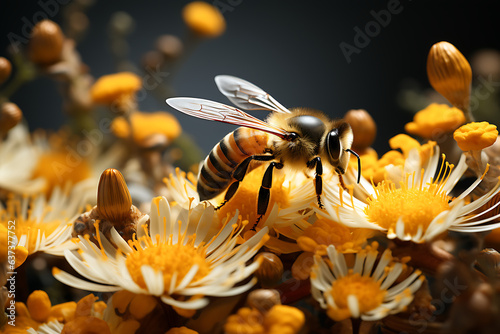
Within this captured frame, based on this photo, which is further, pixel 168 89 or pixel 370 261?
pixel 168 89

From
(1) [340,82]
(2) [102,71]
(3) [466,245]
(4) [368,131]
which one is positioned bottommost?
(3) [466,245]

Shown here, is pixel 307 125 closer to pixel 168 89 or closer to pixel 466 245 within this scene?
pixel 466 245

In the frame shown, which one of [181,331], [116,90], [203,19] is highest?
[203,19]

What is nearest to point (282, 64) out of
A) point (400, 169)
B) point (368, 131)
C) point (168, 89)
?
point (168, 89)

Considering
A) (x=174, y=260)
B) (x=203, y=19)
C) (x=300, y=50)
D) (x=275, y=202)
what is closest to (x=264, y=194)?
(x=275, y=202)

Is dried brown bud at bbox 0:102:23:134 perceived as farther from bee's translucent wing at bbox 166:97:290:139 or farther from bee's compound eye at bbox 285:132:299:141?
bee's compound eye at bbox 285:132:299:141

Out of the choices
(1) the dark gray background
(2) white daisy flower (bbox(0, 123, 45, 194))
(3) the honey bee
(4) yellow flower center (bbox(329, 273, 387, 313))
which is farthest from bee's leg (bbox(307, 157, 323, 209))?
(1) the dark gray background

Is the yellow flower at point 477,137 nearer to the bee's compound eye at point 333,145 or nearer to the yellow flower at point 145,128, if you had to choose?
the bee's compound eye at point 333,145

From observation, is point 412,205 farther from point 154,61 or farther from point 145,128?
point 154,61

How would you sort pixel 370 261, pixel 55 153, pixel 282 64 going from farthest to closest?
pixel 282 64 < pixel 55 153 < pixel 370 261
